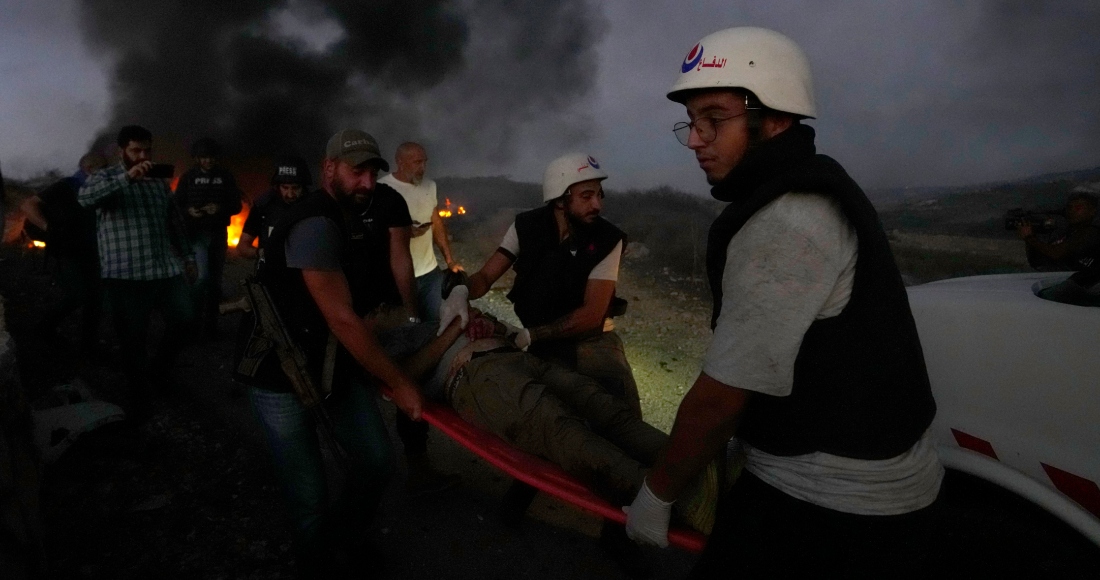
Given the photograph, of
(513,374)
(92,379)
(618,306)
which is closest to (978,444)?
(513,374)

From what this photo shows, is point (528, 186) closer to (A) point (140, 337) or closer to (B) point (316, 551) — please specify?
(A) point (140, 337)

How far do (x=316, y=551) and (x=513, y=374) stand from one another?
1.20 metres

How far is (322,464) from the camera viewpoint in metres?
2.61

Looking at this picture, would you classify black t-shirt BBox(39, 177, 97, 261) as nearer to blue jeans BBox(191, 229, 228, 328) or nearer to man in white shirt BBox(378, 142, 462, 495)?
blue jeans BBox(191, 229, 228, 328)

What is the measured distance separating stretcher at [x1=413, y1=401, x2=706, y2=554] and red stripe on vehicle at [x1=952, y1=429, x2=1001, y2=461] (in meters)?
1.03

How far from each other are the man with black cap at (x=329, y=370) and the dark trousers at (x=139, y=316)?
2469 millimetres

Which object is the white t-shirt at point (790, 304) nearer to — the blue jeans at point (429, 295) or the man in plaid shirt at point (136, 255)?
the blue jeans at point (429, 295)

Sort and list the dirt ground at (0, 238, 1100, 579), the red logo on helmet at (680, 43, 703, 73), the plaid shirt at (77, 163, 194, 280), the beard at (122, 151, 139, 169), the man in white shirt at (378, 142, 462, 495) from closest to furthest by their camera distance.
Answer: the red logo on helmet at (680, 43, 703, 73)
the dirt ground at (0, 238, 1100, 579)
the plaid shirt at (77, 163, 194, 280)
the beard at (122, 151, 139, 169)
the man in white shirt at (378, 142, 462, 495)

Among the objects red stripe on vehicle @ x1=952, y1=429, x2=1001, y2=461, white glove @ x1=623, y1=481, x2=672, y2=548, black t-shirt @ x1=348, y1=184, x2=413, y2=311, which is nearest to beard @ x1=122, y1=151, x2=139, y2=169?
black t-shirt @ x1=348, y1=184, x2=413, y2=311

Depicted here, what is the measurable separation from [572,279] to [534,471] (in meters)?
1.57

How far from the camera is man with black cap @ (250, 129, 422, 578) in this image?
238 centimetres

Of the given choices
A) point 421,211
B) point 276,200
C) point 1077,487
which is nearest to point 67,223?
point 276,200

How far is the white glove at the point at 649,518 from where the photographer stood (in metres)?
1.68

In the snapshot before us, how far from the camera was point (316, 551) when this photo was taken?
2.57 meters
